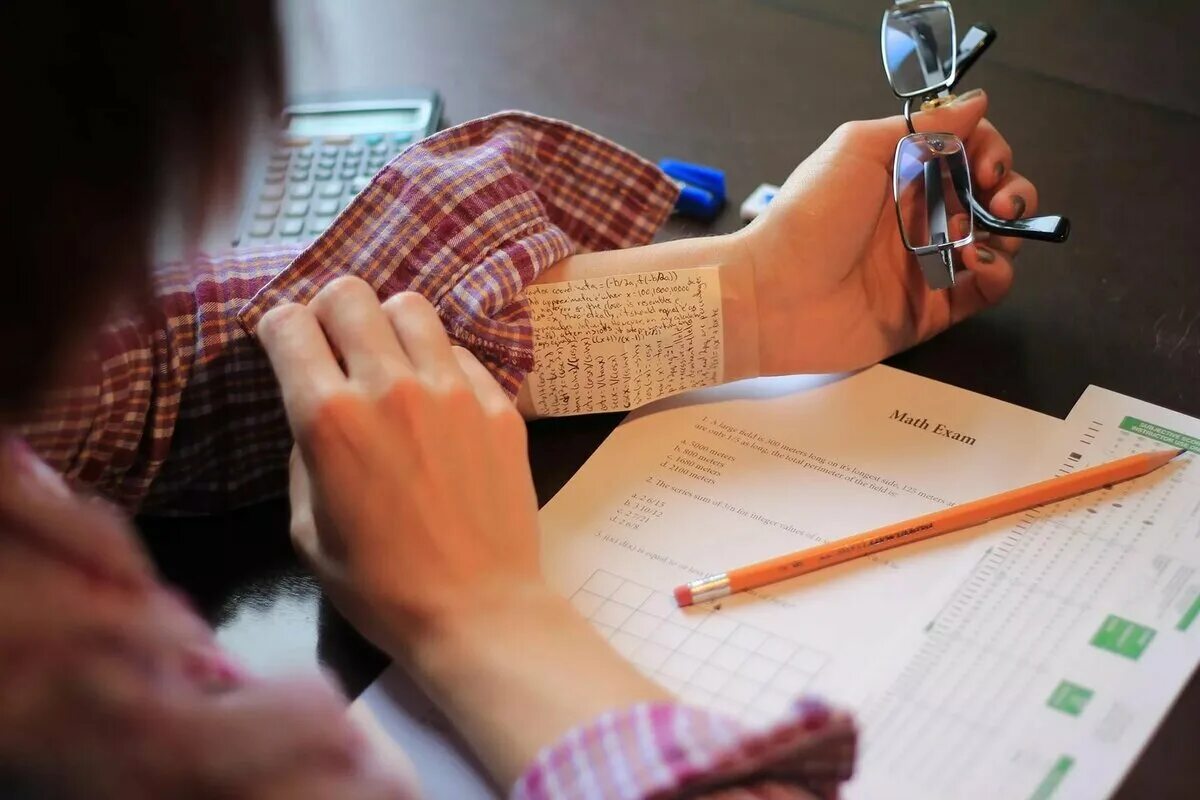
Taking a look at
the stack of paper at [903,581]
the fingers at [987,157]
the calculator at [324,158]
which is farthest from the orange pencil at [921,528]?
the calculator at [324,158]

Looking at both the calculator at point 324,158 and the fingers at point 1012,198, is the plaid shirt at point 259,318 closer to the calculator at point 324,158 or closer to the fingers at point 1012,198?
the calculator at point 324,158

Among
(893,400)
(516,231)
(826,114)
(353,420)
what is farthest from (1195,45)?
(353,420)

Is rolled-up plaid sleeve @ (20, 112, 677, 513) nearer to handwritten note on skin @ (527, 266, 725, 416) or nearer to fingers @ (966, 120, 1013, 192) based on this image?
handwritten note on skin @ (527, 266, 725, 416)

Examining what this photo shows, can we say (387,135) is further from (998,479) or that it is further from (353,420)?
(998,479)

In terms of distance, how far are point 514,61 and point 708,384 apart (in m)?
0.45

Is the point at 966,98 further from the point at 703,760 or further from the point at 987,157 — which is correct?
the point at 703,760

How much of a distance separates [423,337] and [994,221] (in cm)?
40

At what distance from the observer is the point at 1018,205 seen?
765mm

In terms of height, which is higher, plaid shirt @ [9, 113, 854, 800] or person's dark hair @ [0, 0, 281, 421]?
person's dark hair @ [0, 0, 281, 421]

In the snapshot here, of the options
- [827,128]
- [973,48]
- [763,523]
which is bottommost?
[763,523]

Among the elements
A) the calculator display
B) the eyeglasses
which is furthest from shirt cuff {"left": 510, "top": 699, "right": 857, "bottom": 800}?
the calculator display

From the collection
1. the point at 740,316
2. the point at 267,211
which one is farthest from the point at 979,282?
the point at 267,211

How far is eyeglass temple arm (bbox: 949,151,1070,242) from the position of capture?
28.5 inches

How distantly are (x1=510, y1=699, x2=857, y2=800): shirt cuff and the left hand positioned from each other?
0.32 m
